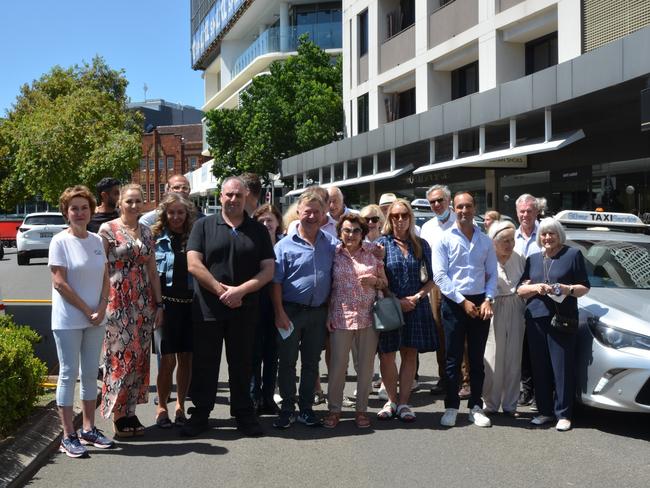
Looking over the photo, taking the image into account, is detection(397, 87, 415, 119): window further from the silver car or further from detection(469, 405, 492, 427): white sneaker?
detection(469, 405, 492, 427): white sneaker

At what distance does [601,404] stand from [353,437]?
197 cm

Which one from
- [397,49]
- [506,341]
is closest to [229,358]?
[506,341]

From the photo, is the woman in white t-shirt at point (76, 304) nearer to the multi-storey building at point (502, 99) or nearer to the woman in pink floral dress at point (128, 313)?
the woman in pink floral dress at point (128, 313)

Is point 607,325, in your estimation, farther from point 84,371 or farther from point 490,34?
point 490,34

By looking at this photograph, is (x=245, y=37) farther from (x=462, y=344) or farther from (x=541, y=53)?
(x=462, y=344)

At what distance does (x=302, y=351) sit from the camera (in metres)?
6.88

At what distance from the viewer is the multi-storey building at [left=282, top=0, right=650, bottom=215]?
52.0ft

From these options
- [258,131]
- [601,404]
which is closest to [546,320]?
[601,404]

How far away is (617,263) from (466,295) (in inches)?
65.4

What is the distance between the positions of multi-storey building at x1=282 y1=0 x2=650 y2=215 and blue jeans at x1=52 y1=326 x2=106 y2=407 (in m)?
10.2

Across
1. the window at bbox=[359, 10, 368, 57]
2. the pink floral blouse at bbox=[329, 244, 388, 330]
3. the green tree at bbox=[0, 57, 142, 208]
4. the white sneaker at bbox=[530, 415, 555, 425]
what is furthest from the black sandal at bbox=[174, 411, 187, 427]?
the green tree at bbox=[0, 57, 142, 208]

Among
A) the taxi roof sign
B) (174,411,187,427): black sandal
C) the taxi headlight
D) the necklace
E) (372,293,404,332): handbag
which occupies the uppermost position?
the taxi roof sign

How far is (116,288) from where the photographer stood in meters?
6.26

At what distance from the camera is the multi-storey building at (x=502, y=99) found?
15.8 meters
